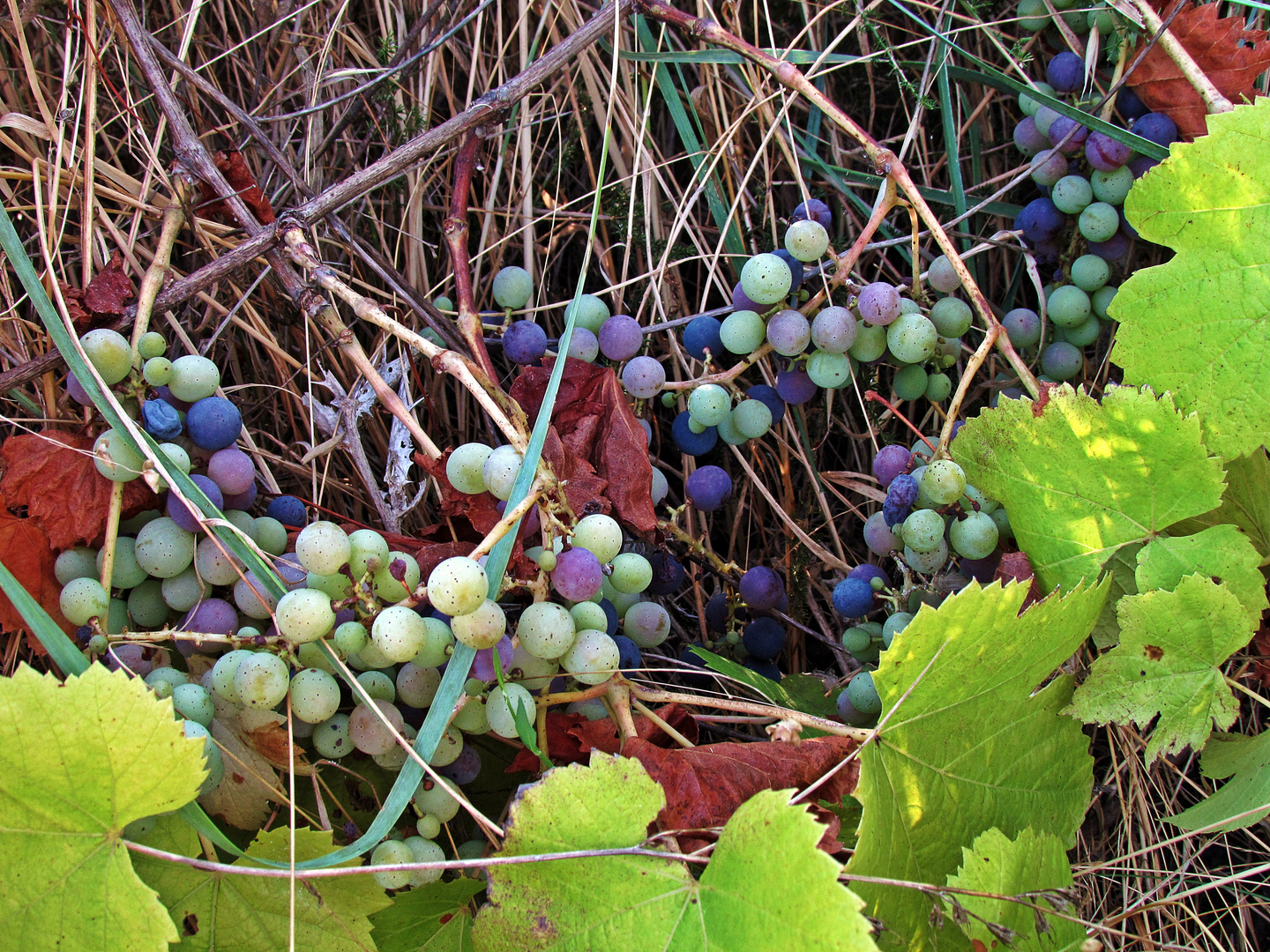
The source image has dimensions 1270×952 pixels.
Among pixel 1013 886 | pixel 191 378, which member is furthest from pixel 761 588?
pixel 191 378

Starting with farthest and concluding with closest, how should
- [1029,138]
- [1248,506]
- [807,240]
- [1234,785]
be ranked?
1. [1029,138]
2. [807,240]
3. [1248,506]
4. [1234,785]

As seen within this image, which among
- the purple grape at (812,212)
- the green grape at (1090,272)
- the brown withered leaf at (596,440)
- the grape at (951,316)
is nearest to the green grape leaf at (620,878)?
the brown withered leaf at (596,440)

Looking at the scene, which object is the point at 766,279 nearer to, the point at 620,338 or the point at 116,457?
the point at 620,338

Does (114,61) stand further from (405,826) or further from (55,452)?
(405,826)

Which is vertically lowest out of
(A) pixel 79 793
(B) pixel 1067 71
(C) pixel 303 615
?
(A) pixel 79 793

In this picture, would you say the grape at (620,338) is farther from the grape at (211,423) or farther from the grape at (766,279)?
the grape at (211,423)

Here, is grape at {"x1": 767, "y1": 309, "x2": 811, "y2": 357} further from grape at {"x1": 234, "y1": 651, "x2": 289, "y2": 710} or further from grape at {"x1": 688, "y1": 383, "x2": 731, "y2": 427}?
grape at {"x1": 234, "y1": 651, "x2": 289, "y2": 710}

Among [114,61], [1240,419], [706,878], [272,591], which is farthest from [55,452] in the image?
[1240,419]
